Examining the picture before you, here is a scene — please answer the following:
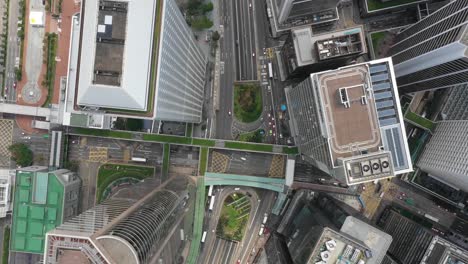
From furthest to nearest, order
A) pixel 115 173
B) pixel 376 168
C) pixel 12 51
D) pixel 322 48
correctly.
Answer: pixel 12 51
pixel 115 173
pixel 322 48
pixel 376 168

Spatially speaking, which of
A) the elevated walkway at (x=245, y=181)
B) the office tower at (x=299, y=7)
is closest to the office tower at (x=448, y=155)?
the elevated walkway at (x=245, y=181)

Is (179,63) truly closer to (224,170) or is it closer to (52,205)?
(224,170)

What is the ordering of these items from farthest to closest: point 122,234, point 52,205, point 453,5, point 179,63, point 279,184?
1. point 279,184
2. point 52,205
3. point 453,5
4. point 179,63
5. point 122,234

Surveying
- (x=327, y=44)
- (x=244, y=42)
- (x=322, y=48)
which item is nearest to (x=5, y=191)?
(x=244, y=42)

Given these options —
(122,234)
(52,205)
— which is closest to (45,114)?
(52,205)

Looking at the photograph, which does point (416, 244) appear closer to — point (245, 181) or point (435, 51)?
point (245, 181)

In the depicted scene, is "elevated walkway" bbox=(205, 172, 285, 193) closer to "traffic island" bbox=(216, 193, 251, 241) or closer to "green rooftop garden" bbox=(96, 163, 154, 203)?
"traffic island" bbox=(216, 193, 251, 241)
